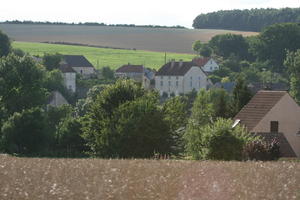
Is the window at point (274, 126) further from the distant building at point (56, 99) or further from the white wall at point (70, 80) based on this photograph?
the white wall at point (70, 80)

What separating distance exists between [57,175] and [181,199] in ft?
12.0

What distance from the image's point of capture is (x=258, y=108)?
5978cm

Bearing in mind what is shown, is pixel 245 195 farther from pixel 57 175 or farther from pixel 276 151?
pixel 276 151

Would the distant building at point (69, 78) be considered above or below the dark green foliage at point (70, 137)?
below

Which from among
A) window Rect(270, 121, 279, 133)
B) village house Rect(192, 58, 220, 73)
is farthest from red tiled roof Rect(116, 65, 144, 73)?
window Rect(270, 121, 279, 133)

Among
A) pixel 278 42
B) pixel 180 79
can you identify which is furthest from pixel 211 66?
pixel 180 79

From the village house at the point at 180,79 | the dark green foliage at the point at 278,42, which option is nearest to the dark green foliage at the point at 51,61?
the village house at the point at 180,79

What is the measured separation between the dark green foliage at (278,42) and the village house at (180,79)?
2357cm

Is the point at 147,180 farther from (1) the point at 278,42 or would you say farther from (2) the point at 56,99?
(1) the point at 278,42

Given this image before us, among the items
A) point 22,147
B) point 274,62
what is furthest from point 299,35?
point 22,147

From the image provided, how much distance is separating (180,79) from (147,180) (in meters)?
144

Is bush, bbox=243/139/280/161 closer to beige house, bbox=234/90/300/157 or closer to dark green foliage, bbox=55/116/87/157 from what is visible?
beige house, bbox=234/90/300/157

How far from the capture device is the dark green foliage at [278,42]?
18400cm

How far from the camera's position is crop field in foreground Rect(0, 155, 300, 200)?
60.6ft
